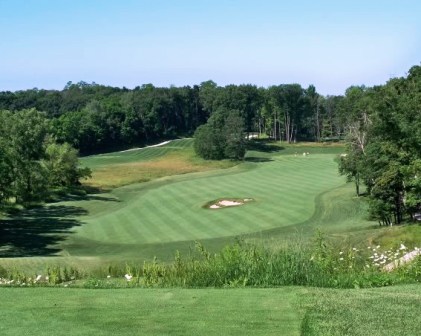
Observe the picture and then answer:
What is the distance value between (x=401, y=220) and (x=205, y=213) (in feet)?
48.7

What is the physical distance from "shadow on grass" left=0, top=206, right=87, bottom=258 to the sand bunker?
10.7m

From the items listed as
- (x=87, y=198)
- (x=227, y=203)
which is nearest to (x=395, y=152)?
(x=227, y=203)

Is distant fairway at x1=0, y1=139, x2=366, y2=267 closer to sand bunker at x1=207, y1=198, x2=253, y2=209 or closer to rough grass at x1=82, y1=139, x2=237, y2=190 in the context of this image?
sand bunker at x1=207, y1=198, x2=253, y2=209

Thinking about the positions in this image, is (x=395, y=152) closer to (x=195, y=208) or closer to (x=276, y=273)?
(x=195, y=208)

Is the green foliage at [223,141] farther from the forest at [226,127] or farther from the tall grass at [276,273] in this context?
the tall grass at [276,273]

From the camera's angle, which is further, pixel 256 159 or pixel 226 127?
pixel 226 127

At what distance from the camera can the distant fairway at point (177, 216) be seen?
33.2 meters

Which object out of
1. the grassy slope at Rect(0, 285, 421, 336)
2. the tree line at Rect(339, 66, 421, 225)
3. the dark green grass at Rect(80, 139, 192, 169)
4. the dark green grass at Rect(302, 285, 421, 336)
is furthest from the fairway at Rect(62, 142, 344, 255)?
the dark green grass at Rect(80, 139, 192, 169)

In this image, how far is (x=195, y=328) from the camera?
708 centimetres

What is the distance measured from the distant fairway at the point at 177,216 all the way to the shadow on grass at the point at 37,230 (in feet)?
0.25

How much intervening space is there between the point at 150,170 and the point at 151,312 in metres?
70.5

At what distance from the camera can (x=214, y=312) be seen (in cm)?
774

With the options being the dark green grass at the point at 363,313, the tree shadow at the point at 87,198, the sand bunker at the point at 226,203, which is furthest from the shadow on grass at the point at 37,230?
the dark green grass at the point at 363,313

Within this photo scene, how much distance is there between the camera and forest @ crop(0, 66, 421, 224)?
3109 centimetres
